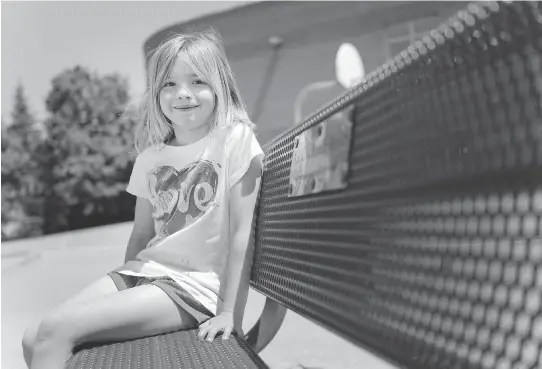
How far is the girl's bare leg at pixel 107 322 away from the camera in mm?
1506

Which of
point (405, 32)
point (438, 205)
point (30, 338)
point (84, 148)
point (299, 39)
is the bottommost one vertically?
point (30, 338)

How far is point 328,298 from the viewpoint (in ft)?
4.06

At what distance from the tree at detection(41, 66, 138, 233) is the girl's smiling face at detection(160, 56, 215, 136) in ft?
82.4

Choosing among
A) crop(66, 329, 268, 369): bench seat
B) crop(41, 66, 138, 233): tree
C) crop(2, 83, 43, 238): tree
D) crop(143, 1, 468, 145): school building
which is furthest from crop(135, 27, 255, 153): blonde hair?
crop(2, 83, 43, 238): tree

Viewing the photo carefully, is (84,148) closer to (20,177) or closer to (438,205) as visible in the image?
(20,177)

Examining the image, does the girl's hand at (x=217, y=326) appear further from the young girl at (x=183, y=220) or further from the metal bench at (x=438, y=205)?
the metal bench at (x=438, y=205)

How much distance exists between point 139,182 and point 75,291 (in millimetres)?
3555

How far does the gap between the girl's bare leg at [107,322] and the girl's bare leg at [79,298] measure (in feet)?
0.19

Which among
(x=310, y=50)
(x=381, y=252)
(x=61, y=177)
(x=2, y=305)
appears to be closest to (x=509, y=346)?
(x=381, y=252)

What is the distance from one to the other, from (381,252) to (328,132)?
0.39 metres

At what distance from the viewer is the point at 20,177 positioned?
26.4 m

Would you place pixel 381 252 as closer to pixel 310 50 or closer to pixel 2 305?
pixel 2 305

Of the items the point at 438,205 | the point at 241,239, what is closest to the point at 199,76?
the point at 241,239

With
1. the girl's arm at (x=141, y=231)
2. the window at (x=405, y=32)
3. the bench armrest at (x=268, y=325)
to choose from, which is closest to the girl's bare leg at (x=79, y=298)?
the girl's arm at (x=141, y=231)
